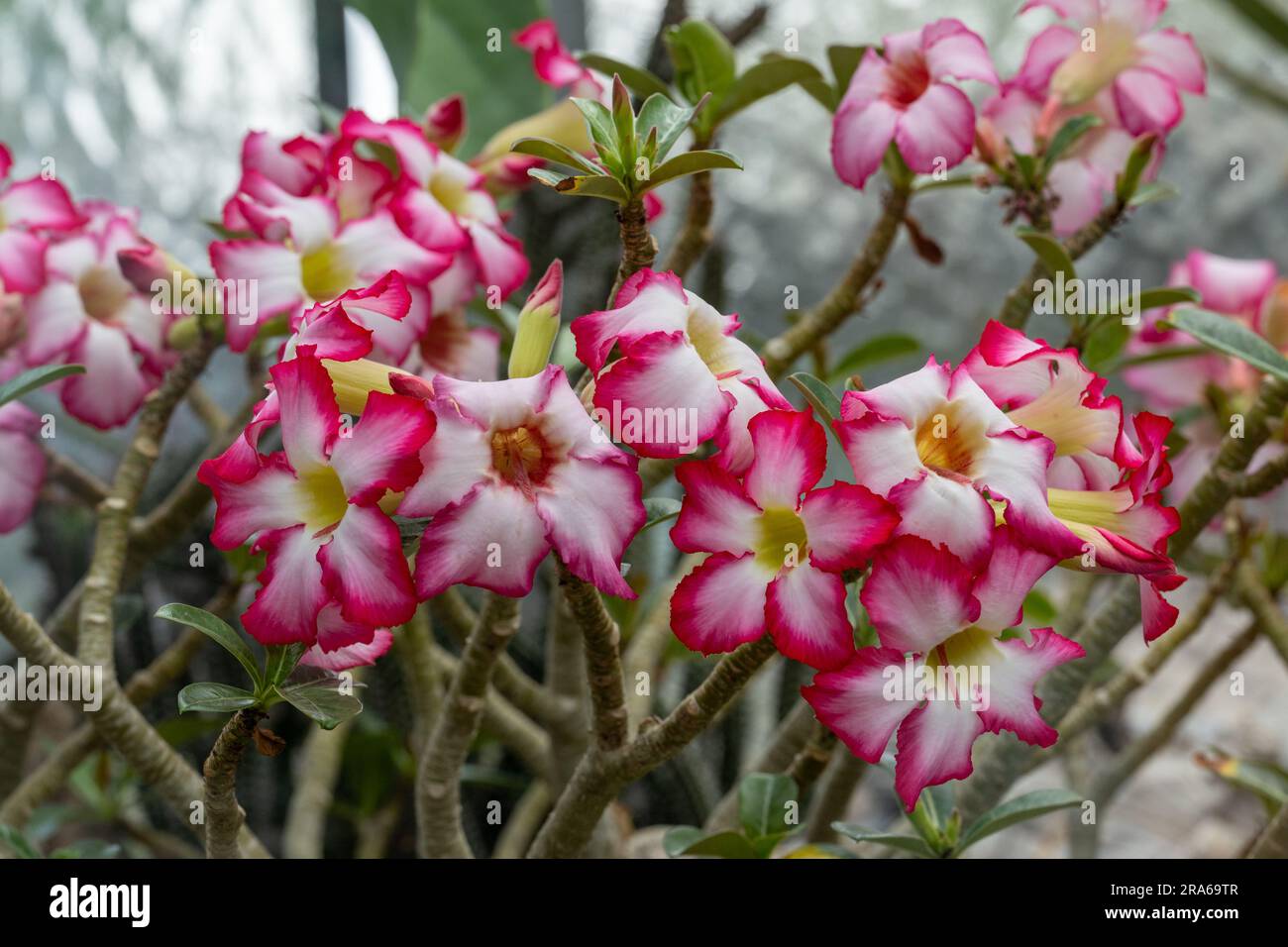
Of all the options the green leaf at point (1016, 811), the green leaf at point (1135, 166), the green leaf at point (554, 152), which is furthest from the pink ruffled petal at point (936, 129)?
the green leaf at point (1016, 811)

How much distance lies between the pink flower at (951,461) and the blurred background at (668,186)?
21.9 inches

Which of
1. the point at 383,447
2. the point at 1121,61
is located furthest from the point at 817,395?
the point at 1121,61

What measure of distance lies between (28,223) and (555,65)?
0.31 m

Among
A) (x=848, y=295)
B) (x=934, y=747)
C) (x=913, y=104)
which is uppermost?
(x=913, y=104)

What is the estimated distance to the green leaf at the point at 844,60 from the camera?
0.66 m

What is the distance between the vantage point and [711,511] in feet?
1.29

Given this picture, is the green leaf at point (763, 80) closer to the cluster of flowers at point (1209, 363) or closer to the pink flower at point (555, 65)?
the pink flower at point (555, 65)

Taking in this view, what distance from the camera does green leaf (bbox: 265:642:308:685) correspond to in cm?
42

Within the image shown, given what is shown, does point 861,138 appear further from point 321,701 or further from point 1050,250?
point 321,701

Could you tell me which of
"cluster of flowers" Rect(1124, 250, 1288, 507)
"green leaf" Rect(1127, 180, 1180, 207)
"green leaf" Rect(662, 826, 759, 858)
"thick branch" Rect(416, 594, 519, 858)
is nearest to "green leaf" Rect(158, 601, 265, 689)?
"thick branch" Rect(416, 594, 519, 858)

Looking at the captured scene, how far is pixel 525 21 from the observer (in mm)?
889

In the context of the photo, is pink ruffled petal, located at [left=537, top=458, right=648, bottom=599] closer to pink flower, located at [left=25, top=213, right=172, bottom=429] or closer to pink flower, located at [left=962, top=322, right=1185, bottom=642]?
pink flower, located at [left=962, top=322, right=1185, bottom=642]
